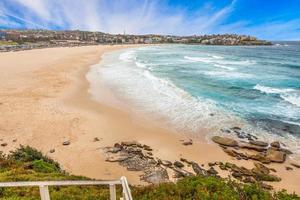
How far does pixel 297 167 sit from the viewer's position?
44.5 ft

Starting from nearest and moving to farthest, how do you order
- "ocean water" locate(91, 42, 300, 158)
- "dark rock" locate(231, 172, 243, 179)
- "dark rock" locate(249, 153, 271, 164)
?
"dark rock" locate(231, 172, 243, 179), "dark rock" locate(249, 153, 271, 164), "ocean water" locate(91, 42, 300, 158)

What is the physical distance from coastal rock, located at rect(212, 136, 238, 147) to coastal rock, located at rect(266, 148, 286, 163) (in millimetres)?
1962

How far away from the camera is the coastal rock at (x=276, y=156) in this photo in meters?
14.2

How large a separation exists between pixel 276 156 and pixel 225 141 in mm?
2944

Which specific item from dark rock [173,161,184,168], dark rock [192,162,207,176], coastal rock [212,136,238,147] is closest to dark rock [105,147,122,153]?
dark rock [173,161,184,168]

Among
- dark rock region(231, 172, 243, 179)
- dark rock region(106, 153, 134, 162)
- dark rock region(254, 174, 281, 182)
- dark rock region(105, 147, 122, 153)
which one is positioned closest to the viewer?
dark rock region(254, 174, 281, 182)

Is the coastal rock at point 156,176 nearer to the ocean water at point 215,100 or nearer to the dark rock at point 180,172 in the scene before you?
the dark rock at point 180,172

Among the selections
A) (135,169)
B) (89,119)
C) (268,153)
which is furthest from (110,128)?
(268,153)

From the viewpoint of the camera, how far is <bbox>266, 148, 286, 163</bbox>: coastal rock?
14.2 meters

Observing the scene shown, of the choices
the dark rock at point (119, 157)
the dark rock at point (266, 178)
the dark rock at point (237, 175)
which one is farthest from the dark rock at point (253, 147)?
the dark rock at point (119, 157)

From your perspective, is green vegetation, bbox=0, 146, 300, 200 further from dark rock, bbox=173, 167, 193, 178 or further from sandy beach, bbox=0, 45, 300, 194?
sandy beach, bbox=0, 45, 300, 194

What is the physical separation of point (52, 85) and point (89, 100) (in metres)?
7.88

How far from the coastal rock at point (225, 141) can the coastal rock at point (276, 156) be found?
1962 mm

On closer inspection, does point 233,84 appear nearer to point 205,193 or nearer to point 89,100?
point 89,100
